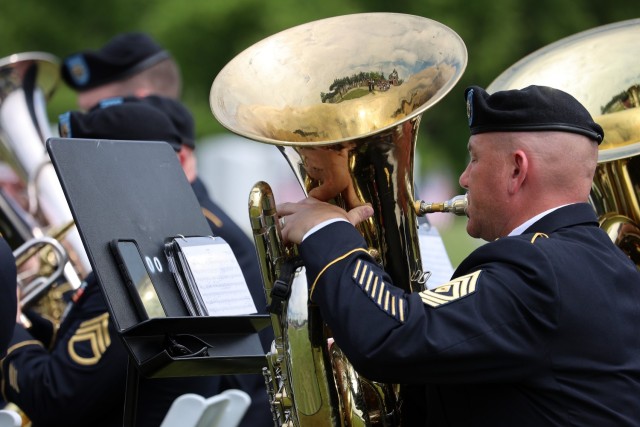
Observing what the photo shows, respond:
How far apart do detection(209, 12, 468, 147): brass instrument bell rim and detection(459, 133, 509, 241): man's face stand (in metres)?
0.18

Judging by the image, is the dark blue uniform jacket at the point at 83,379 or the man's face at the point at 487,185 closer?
the man's face at the point at 487,185

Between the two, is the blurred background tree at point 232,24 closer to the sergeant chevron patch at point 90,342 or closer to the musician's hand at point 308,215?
the sergeant chevron patch at point 90,342

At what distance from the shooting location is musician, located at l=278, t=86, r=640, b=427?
2.36 meters

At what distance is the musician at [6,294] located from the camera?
2.64 meters

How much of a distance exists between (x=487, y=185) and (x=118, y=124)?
5.62 ft

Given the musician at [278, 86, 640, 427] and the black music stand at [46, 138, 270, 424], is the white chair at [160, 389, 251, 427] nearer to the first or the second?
the black music stand at [46, 138, 270, 424]

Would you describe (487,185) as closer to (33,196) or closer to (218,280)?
(218,280)

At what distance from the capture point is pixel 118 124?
12.7 feet

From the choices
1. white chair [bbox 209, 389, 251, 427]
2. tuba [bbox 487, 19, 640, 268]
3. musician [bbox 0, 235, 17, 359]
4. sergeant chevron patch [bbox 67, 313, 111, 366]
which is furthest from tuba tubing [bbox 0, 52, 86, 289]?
tuba [bbox 487, 19, 640, 268]

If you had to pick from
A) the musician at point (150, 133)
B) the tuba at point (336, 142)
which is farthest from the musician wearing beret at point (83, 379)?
the tuba at point (336, 142)

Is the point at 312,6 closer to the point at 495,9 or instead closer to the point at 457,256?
the point at 495,9

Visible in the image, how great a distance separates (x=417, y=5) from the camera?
1388 centimetres

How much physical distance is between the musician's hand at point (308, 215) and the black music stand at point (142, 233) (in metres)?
0.28

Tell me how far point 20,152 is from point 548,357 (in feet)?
12.1
